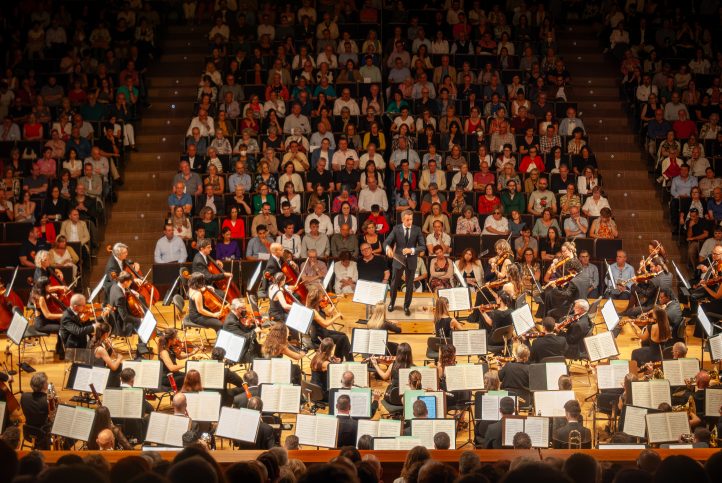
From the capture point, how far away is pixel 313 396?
10125 mm

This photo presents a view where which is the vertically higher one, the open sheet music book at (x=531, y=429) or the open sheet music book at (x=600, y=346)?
the open sheet music book at (x=600, y=346)

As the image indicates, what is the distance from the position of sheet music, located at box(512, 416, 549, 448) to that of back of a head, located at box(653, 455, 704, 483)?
178 inches

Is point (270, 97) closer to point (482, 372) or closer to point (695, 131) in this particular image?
point (695, 131)

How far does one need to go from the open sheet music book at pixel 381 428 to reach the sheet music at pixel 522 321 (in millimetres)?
2521

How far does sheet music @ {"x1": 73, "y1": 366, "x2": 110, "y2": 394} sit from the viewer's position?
945cm

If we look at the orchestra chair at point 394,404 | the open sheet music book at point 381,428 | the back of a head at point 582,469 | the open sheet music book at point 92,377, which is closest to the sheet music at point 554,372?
the orchestra chair at point 394,404

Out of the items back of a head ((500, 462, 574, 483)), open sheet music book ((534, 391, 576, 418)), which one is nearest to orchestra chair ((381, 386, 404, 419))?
open sheet music book ((534, 391, 576, 418))

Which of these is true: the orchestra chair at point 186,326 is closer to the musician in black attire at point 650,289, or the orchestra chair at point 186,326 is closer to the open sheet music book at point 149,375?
the open sheet music book at point 149,375

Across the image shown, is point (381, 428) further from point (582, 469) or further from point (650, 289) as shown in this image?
point (650, 289)

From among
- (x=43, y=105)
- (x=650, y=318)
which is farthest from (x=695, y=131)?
(x=43, y=105)

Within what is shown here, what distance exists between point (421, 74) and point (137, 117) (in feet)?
16.4

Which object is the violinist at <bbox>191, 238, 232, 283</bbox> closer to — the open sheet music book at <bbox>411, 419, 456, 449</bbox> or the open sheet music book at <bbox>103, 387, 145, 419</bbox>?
the open sheet music book at <bbox>103, 387, 145, 419</bbox>

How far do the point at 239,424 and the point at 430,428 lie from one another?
165 centimetres

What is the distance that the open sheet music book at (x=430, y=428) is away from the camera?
8.39 meters
